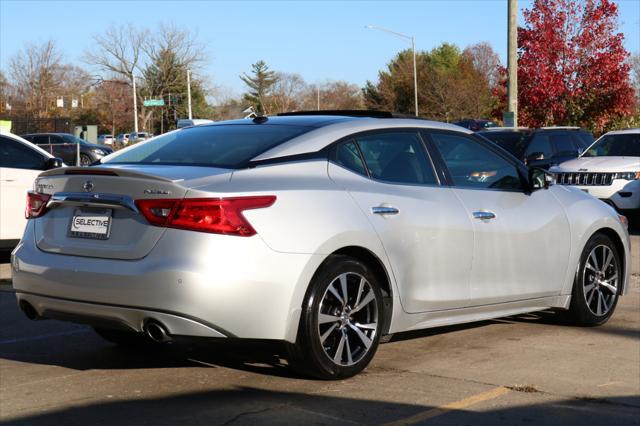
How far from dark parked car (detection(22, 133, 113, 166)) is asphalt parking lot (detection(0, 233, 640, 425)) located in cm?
3268

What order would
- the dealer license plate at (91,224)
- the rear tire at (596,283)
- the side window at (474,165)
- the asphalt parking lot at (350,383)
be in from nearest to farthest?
the asphalt parking lot at (350,383), the dealer license plate at (91,224), the side window at (474,165), the rear tire at (596,283)

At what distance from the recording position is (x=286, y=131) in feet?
20.6

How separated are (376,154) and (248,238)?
1400 mm

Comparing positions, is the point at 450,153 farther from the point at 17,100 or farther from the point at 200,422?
the point at 17,100

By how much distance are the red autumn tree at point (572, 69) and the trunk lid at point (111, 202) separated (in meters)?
25.6

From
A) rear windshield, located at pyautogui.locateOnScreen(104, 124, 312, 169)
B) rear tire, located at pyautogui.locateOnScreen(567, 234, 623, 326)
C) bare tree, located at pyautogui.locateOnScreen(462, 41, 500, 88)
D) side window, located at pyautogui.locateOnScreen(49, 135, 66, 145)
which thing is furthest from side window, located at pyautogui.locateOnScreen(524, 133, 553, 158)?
bare tree, located at pyautogui.locateOnScreen(462, 41, 500, 88)

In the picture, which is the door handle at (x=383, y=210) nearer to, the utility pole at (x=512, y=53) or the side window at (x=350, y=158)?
the side window at (x=350, y=158)

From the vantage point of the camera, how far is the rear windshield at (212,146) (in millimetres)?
5930

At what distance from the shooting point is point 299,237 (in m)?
5.55

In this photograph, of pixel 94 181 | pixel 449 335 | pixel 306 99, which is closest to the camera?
pixel 94 181

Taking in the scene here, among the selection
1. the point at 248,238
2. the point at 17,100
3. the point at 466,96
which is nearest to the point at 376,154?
the point at 248,238

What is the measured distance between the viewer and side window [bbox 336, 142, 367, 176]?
6.16 m

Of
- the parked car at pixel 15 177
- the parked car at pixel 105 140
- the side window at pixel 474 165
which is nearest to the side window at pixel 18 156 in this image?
the parked car at pixel 15 177

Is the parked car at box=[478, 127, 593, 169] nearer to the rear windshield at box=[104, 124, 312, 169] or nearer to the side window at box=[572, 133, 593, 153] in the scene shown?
the side window at box=[572, 133, 593, 153]
